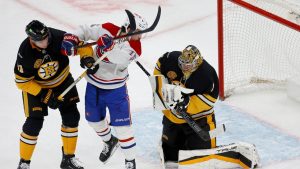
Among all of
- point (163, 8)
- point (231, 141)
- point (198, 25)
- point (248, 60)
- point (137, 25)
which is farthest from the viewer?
point (163, 8)

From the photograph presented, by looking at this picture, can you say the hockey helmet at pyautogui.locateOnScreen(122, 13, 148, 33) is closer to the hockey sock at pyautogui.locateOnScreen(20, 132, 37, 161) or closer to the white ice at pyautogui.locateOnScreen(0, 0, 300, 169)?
the hockey sock at pyautogui.locateOnScreen(20, 132, 37, 161)

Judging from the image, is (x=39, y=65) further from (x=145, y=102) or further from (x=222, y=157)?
(x=145, y=102)

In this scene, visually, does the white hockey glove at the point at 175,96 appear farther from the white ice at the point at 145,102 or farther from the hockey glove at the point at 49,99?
the hockey glove at the point at 49,99

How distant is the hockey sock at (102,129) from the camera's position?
372 centimetres

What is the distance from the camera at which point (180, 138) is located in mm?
3846

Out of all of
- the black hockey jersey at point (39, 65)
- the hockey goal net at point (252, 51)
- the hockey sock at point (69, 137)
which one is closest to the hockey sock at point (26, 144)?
the hockey sock at point (69, 137)

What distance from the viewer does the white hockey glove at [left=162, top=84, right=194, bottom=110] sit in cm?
354

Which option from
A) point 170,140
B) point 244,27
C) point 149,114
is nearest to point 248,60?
point 244,27

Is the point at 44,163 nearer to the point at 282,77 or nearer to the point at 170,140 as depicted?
the point at 170,140

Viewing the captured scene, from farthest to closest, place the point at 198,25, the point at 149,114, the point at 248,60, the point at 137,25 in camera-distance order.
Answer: the point at 198,25 → the point at 248,60 → the point at 149,114 → the point at 137,25

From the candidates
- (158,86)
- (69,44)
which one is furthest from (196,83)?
(69,44)

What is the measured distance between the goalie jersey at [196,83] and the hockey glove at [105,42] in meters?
0.50

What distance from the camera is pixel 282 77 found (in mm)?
4727

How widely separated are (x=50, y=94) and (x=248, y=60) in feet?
6.24
